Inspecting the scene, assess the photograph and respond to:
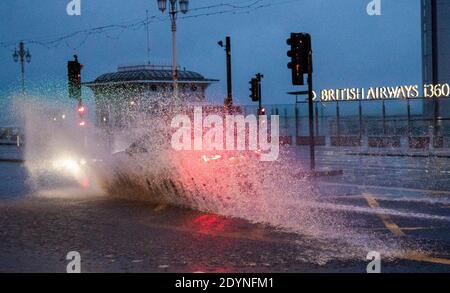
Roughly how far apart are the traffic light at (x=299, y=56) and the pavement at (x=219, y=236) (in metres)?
6.26

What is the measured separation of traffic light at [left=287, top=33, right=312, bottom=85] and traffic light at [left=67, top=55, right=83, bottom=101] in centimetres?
1410

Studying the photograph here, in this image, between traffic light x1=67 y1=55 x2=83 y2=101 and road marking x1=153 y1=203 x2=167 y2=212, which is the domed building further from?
road marking x1=153 y1=203 x2=167 y2=212

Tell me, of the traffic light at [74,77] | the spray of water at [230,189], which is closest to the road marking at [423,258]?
the spray of water at [230,189]

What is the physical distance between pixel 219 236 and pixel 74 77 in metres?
23.9

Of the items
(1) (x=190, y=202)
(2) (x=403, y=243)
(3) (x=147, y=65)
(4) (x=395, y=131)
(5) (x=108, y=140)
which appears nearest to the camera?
(2) (x=403, y=243)

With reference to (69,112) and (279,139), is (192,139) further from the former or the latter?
(279,139)

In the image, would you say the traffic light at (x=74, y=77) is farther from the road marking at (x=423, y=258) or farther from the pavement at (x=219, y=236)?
the road marking at (x=423, y=258)

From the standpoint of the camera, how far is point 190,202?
1371cm

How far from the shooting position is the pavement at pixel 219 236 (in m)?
7.97

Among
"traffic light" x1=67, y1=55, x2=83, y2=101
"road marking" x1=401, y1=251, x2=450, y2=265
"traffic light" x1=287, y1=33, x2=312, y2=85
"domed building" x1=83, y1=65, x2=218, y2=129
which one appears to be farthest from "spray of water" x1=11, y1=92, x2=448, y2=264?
"domed building" x1=83, y1=65, x2=218, y2=129

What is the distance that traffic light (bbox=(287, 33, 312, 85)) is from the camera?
2112cm
